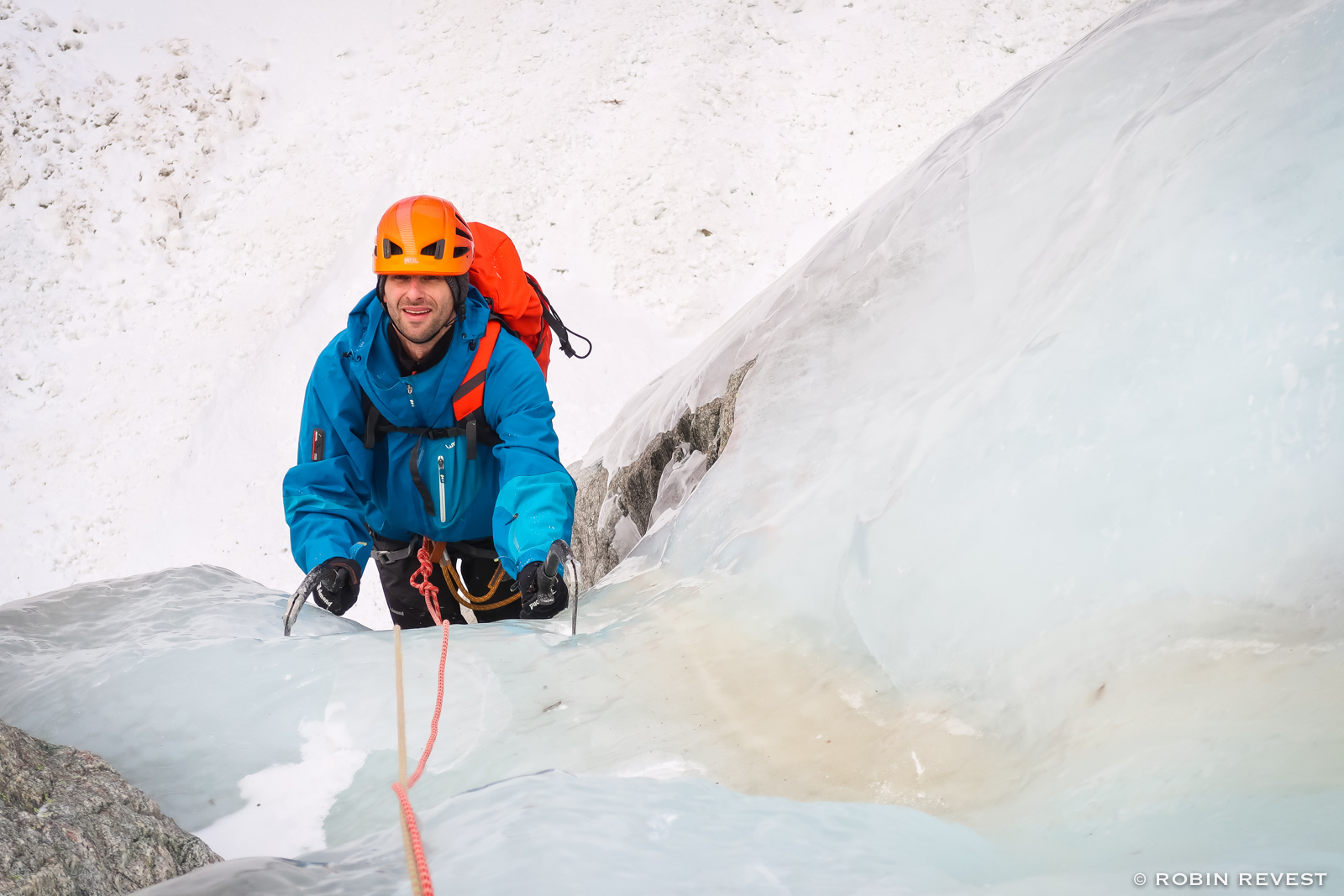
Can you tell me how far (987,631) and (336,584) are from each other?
6.79 feet

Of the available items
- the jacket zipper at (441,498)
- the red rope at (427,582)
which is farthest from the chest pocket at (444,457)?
the red rope at (427,582)

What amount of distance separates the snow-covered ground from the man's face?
769cm

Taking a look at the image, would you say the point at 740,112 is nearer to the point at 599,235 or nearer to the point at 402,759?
the point at 599,235

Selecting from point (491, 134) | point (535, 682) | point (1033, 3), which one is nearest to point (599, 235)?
point (491, 134)

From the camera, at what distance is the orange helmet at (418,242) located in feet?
9.87

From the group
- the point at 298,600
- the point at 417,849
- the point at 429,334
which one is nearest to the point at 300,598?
the point at 298,600

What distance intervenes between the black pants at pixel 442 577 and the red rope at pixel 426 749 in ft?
0.26

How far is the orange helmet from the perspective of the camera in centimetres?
301

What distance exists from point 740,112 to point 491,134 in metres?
4.14

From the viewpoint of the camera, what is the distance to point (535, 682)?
242cm

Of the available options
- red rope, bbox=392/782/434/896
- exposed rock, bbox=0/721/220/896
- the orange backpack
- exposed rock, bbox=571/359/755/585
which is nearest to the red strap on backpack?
the orange backpack

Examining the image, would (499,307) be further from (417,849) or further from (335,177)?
(335,177)

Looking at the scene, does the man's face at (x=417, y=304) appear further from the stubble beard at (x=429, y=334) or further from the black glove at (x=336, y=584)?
the black glove at (x=336, y=584)

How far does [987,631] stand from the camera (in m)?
1.97
